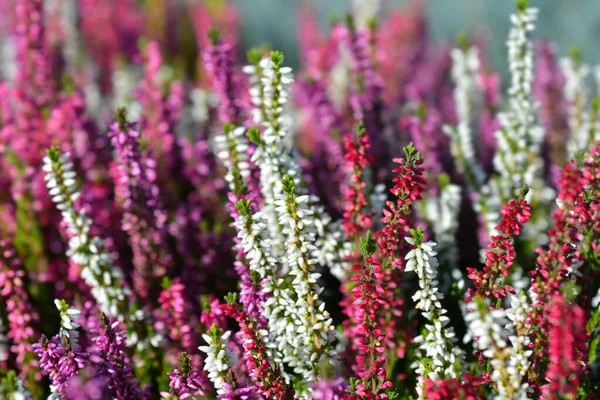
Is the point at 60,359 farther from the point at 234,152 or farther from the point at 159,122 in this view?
the point at 159,122

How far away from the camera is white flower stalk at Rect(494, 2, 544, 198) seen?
5074mm

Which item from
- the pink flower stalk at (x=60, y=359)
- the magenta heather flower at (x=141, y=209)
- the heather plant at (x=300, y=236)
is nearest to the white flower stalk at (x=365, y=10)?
the heather plant at (x=300, y=236)

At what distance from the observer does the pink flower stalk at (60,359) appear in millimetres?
3348

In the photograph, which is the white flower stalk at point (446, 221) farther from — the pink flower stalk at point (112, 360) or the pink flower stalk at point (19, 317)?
the pink flower stalk at point (19, 317)

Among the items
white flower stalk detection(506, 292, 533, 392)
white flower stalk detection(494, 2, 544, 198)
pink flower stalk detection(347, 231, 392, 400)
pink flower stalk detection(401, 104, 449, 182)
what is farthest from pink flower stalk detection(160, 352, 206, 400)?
white flower stalk detection(494, 2, 544, 198)

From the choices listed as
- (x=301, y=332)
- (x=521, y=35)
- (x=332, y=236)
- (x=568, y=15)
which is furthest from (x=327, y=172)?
(x=568, y=15)

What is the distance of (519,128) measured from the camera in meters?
5.35

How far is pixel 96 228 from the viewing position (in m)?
4.57

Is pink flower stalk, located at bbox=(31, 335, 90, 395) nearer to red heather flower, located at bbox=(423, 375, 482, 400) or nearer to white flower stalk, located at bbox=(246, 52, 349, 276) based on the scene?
white flower stalk, located at bbox=(246, 52, 349, 276)

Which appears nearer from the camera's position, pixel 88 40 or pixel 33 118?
pixel 33 118

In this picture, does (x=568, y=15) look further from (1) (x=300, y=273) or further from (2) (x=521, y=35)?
(1) (x=300, y=273)

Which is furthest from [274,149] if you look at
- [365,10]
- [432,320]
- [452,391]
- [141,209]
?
[365,10]

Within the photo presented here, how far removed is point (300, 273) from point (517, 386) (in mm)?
1267

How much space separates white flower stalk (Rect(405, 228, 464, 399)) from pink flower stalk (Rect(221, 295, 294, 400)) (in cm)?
82
